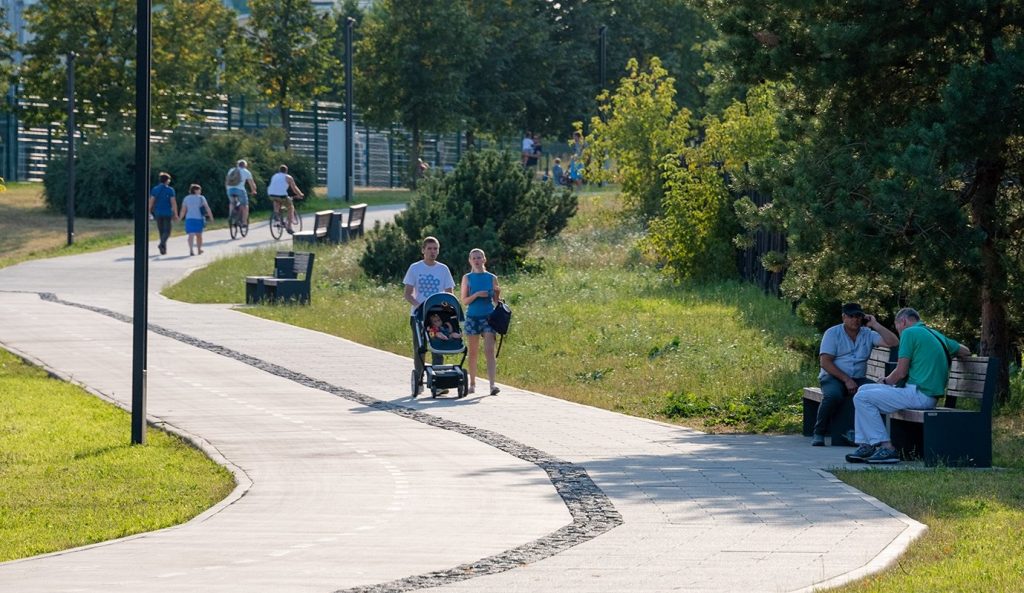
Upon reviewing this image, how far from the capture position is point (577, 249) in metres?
35.5

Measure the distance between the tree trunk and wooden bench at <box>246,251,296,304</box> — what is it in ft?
44.3

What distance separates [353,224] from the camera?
127 feet

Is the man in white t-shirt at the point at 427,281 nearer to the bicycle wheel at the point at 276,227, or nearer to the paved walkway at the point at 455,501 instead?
the paved walkway at the point at 455,501

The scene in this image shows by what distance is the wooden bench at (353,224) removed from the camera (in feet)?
123

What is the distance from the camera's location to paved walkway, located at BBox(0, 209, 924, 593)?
28.9ft

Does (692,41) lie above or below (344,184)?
above

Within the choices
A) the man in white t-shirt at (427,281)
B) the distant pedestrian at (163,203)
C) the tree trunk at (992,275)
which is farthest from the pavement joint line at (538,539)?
the distant pedestrian at (163,203)

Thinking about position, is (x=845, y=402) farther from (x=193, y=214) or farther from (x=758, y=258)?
(x=193, y=214)

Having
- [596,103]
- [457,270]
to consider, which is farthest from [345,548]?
[596,103]

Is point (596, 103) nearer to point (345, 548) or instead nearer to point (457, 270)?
point (457, 270)

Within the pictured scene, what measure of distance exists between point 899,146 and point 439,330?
4.93m

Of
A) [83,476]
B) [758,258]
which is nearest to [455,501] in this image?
[83,476]

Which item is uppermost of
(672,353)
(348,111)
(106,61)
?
(106,61)

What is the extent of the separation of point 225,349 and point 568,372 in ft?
14.5
